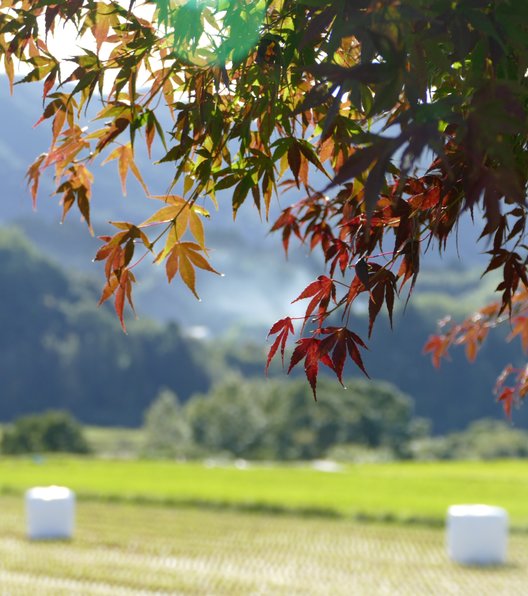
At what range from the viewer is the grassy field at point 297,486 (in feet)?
76.1

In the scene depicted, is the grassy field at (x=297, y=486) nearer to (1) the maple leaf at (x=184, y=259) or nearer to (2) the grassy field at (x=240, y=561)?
(2) the grassy field at (x=240, y=561)

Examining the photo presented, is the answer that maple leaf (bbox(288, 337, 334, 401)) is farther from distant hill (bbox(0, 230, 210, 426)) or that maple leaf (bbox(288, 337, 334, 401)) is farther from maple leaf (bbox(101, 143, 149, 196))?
distant hill (bbox(0, 230, 210, 426))

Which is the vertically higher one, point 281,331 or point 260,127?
point 260,127

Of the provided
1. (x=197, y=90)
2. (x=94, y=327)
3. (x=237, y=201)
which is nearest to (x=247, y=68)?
(x=197, y=90)

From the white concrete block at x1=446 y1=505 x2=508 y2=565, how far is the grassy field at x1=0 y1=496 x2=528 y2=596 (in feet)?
0.79

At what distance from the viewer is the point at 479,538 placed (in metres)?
14.6

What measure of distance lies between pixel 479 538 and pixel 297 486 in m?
16.4

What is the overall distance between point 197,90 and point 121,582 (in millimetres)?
10830

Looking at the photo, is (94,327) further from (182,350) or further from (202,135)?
(202,135)

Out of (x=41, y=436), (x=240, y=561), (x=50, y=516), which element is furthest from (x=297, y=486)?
(x=41, y=436)

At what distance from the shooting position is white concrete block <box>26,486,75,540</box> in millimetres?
16766

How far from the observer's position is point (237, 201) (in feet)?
7.97

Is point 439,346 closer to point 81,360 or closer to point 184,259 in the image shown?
point 184,259

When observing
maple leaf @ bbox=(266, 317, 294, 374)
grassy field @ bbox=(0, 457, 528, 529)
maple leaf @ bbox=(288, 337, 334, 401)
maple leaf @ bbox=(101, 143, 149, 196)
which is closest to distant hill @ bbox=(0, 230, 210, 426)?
grassy field @ bbox=(0, 457, 528, 529)
